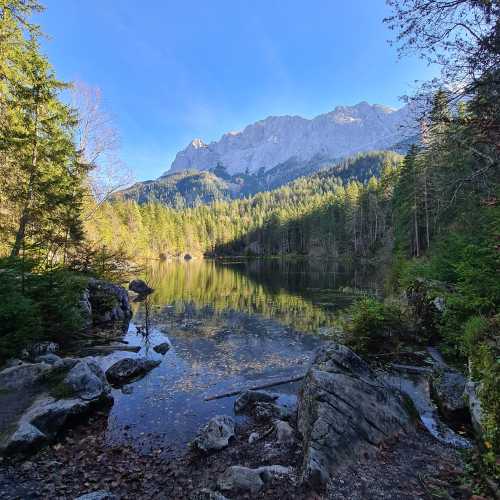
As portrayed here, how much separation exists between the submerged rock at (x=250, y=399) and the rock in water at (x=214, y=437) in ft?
5.19

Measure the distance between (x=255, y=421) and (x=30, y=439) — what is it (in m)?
5.49

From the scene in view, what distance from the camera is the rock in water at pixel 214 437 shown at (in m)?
7.06

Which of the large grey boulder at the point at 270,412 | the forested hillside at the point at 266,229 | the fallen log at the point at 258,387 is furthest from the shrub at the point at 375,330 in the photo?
the forested hillside at the point at 266,229

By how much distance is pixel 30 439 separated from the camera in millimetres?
6746

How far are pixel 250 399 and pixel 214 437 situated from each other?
2472 millimetres

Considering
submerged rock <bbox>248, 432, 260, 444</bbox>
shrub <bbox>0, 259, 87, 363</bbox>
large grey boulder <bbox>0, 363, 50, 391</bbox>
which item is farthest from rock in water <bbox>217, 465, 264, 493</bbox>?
shrub <bbox>0, 259, 87, 363</bbox>

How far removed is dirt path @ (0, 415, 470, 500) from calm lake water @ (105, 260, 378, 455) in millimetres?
867

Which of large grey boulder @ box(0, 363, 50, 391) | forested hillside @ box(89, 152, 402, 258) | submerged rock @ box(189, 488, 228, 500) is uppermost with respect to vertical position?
forested hillside @ box(89, 152, 402, 258)

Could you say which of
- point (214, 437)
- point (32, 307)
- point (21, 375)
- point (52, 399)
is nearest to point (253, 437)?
point (214, 437)

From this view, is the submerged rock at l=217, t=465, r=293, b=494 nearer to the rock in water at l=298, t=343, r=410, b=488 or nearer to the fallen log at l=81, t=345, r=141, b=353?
the rock in water at l=298, t=343, r=410, b=488

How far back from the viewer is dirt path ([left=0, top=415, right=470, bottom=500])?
16.8 feet

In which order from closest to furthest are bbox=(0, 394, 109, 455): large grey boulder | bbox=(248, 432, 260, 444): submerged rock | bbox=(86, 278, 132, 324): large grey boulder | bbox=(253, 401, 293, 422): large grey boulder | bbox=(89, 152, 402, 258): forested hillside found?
bbox=(0, 394, 109, 455): large grey boulder, bbox=(248, 432, 260, 444): submerged rock, bbox=(253, 401, 293, 422): large grey boulder, bbox=(86, 278, 132, 324): large grey boulder, bbox=(89, 152, 402, 258): forested hillside

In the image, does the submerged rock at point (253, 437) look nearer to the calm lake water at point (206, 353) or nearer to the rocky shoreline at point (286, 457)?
the rocky shoreline at point (286, 457)

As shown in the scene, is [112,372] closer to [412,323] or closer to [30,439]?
[30,439]
